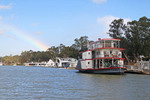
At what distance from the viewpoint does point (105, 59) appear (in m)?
51.0

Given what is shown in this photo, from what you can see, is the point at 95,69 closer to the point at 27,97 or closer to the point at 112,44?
the point at 112,44

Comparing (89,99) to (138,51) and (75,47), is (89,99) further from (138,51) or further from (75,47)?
(75,47)

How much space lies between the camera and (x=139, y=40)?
237 feet

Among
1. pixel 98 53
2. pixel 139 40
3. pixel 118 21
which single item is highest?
pixel 118 21

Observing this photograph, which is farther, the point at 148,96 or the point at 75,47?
the point at 75,47

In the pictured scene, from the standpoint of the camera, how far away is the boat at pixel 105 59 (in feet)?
156

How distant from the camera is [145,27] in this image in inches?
2840

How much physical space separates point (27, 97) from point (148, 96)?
1151cm

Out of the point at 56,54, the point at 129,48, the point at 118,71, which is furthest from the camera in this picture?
the point at 56,54

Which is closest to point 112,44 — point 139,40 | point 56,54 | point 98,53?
point 98,53

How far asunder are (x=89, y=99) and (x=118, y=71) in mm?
27680

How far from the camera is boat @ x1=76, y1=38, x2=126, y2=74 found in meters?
47.4

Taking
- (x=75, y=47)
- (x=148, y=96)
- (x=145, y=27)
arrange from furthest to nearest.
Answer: (x=75, y=47) → (x=145, y=27) → (x=148, y=96)

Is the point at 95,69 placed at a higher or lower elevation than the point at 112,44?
lower
